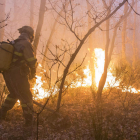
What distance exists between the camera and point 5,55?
263 cm

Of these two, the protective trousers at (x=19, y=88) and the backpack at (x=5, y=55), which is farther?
the protective trousers at (x=19, y=88)

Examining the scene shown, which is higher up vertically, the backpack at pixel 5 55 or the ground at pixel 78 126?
the backpack at pixel 5 55

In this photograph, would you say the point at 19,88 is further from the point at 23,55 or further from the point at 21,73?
the point at 23,55

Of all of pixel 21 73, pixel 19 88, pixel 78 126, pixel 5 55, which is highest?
pixel 5 55

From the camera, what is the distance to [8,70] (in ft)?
9.12

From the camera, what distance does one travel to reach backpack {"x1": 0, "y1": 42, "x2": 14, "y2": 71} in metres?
2.61

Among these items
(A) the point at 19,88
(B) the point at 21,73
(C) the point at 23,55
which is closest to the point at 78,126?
(A) the point at 19,88

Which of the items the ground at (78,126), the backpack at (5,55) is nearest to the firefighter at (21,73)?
the backpack at (5,55)

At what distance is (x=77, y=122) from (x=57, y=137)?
58cm

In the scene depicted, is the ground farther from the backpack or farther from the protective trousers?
the backpack

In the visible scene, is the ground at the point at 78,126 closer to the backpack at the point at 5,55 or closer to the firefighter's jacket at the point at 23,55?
the firefighter's jacket at the point at 23,55

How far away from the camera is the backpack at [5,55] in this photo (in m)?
2.61

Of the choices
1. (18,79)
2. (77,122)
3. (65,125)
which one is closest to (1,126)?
(18,79)

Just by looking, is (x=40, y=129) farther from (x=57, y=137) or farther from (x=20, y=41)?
(x=20, y=41)
